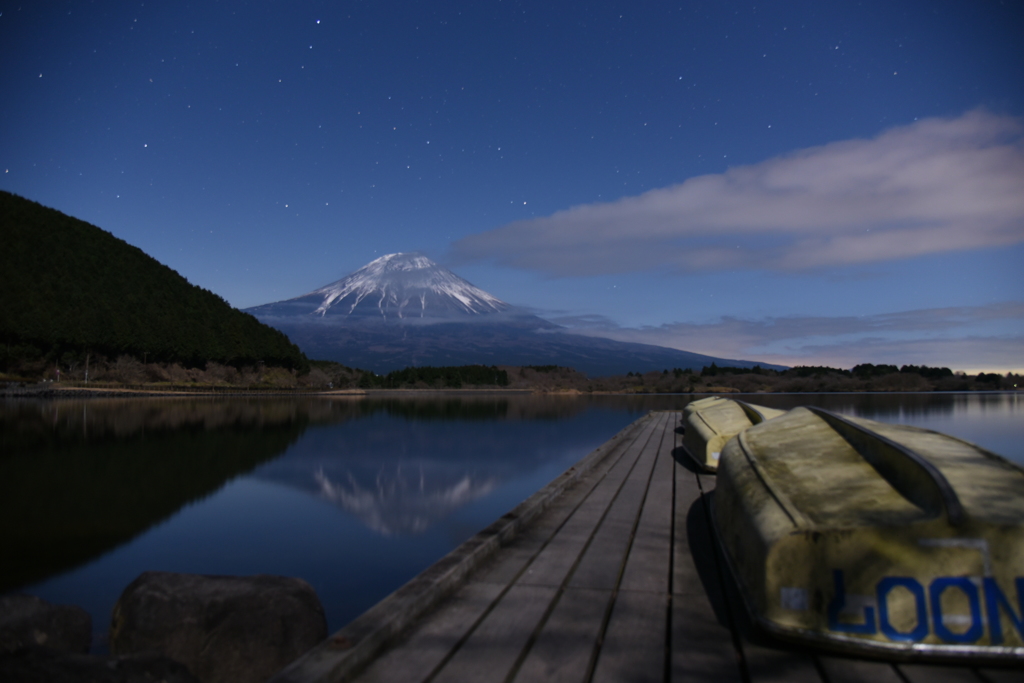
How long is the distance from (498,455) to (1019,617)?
1593cm

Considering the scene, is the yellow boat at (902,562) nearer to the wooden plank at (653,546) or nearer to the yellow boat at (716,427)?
the wooden plank at (653,546)

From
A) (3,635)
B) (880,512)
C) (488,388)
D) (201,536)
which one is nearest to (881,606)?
(880,512)

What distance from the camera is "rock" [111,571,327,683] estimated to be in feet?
11.5

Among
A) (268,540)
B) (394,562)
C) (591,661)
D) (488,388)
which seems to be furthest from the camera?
(488,388)

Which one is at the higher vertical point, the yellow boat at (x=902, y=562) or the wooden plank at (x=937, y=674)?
the yellow boat at (x=902, y=562)

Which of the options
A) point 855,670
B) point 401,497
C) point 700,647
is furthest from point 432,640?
point 401,497

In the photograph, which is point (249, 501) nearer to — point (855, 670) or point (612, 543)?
point (612, 543)

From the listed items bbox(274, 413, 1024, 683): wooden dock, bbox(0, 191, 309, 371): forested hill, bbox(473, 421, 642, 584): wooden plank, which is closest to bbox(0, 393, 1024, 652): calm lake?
bbox(473, 421, 642, 584): wooden plank

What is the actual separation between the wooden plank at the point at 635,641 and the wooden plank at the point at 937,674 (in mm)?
954

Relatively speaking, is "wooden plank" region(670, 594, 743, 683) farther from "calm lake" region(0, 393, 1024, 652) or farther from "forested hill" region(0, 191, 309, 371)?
"forested hill" region(0, 191, 309, 371)

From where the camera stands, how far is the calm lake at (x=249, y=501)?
22.5 ft

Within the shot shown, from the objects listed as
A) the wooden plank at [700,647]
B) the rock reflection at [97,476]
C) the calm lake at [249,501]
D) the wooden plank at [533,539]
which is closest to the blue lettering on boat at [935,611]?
the wooden plank at [700,647]

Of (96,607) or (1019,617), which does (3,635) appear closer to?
(96,607)

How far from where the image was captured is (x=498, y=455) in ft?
59.0
